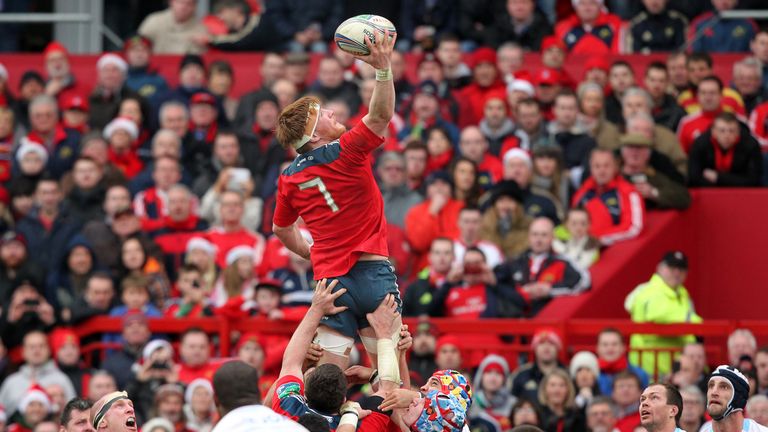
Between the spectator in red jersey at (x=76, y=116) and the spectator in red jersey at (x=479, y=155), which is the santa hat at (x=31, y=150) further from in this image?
the spectator in red jersey at (x=479, y=155)

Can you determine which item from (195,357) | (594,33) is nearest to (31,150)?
(195,357)

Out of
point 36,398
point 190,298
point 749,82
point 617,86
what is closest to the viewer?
point 36,398

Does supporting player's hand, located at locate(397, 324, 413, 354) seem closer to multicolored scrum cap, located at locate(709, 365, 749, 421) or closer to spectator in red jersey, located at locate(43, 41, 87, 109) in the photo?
multicolored scrum cap, located at locate(709, 365, 749, 421)

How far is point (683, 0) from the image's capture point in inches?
741

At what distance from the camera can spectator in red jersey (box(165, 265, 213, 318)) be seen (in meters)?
15.7

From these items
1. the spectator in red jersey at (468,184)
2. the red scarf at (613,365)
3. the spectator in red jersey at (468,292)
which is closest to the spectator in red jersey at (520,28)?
the spectator in red jersey at (468,184)

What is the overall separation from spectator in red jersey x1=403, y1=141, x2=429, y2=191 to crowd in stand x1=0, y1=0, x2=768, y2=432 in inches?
1.0

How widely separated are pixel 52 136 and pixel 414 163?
4.09 m

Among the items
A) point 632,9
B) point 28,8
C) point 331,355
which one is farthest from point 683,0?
point 331,355

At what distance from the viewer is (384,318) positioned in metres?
9.64

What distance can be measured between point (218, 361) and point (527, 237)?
9.61 feet

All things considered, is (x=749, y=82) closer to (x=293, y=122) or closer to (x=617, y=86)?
(x=617, y=86)

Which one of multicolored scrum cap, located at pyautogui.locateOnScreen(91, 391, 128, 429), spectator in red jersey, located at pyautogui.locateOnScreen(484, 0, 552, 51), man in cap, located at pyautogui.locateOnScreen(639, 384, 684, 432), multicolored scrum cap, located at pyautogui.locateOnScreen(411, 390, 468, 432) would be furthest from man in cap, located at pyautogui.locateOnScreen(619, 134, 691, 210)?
multicolored scrum cap, located at pyautogui.locateOnScreen(91, 391, 128, 429)

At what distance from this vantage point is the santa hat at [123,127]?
18031 millimetres
